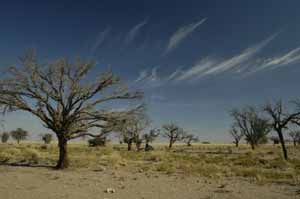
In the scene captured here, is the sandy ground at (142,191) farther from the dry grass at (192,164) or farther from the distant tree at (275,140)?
the distant tree at (275,140)

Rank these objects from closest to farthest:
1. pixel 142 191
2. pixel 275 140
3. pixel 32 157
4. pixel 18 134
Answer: pixel 142 191 < pixel 32 157 < pixel 275 140 < pixel 18 134

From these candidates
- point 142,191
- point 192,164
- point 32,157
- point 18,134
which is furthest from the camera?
point 18,134

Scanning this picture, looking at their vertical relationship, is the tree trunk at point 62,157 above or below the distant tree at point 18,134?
below

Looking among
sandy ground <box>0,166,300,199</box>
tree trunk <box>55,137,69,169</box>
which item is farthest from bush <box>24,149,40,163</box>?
sandy ground <box>0,166,300,199</box>

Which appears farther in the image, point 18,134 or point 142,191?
point 18,134

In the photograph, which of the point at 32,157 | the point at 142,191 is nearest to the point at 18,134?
the point at 32,157

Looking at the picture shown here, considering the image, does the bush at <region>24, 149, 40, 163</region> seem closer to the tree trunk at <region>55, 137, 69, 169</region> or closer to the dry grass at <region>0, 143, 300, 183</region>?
the dry grass at <region>0, 143, 300, 183</region>

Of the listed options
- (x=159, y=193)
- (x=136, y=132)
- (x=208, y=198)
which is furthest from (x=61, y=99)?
(x=136, y=132)

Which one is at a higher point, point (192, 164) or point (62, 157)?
point (62, 157)

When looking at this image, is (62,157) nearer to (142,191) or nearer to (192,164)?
(142,191)

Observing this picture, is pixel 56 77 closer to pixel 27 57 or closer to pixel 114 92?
pixel 27 57

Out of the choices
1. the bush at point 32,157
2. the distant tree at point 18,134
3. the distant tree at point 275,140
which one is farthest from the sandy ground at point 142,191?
the distant tree at point 18,134

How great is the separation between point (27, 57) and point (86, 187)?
11146 millimetres

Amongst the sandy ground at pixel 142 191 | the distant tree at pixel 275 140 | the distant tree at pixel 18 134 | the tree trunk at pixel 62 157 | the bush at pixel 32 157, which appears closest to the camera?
the sandy ground at pixel 142 191
